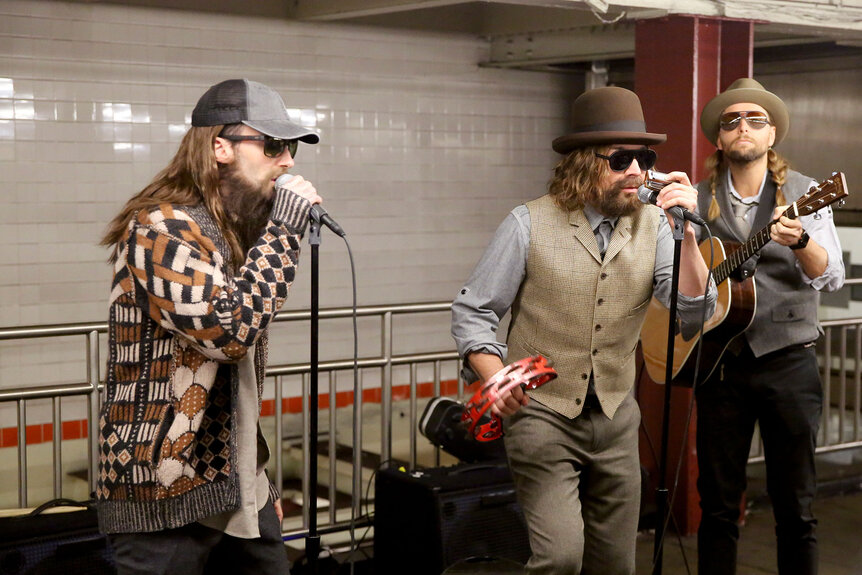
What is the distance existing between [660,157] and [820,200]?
1.84m

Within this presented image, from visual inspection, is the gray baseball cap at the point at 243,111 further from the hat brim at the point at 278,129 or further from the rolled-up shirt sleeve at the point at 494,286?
the rolled-up shirt sleeve at the point at 494,286

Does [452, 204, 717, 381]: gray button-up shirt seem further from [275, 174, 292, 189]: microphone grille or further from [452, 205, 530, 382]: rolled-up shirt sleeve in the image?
[275, 174, 292, 189]: microphone grille

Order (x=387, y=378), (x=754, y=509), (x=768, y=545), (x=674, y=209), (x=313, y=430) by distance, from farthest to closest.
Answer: (x=754, y=509)
(x=768, y=545)
(x=387, y=378)
(x=674, y=209)
(x=313, y=430)

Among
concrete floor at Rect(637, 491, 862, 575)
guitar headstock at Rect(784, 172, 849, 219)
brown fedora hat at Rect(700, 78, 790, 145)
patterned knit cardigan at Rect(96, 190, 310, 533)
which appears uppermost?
brown fedora hat at Rect(700, 78, 790, 145)

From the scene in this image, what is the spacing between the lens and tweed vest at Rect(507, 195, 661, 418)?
3.59 meters

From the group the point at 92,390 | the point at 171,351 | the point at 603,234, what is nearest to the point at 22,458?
the point at 92,390

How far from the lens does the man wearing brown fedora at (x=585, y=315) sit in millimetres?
3568

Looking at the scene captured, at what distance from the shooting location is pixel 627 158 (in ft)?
11.9

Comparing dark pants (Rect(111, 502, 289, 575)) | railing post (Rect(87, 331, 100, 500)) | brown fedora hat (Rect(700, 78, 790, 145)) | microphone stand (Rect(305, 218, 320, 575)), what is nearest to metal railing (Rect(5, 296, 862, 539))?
railing post (Rect(87, 331, 100, 500))

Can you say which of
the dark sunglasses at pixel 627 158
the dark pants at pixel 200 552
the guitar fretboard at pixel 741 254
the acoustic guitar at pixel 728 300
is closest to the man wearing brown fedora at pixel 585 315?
the dark sunglasses at pixel 627 158

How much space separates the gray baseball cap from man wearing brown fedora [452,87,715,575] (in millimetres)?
966

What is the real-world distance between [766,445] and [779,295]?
24.5 inches

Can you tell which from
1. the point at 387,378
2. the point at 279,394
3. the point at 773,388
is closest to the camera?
the point at 773,388

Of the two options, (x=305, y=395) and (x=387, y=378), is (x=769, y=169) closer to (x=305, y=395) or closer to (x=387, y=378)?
(x=387, y=378)
